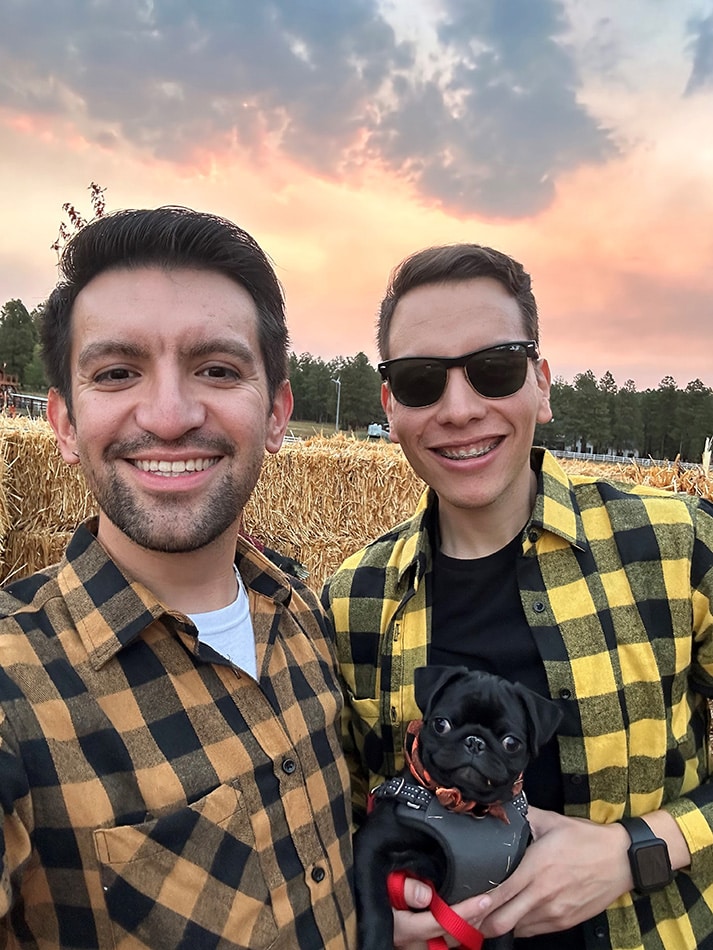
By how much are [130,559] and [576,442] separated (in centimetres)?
9002

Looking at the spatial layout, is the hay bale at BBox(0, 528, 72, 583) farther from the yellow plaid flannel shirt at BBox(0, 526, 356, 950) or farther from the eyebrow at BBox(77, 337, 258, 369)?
the eyebrow at BBox(77, 337, 258, 369)

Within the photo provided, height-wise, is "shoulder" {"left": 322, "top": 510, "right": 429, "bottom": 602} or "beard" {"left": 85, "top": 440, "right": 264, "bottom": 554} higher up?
"beard" {"left": 85, "top": 440, "right": 264, "bottom": 554}

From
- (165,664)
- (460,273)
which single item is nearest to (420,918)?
(165,664)

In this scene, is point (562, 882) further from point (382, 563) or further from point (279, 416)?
point (279, 416)

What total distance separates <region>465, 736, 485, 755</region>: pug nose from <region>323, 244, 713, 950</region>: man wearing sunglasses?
1.00 feet

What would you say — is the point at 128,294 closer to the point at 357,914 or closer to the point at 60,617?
the point at 60,617

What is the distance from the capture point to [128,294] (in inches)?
69.0

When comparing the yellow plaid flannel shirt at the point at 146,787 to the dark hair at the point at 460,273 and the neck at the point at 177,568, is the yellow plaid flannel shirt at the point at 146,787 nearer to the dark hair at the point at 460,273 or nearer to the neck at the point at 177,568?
the neck at the point at 177,568

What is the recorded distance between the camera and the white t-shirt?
6.04 ft

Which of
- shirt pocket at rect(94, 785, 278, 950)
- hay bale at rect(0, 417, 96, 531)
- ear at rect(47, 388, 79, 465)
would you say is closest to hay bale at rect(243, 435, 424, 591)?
hay bale at rect(0, 417, 96, 531)

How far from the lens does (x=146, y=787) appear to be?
4.77 ft

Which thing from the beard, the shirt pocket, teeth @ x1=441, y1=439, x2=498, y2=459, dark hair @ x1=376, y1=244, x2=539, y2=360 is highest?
dark hair @ x1=376, y1=244, x2=539, y2=360

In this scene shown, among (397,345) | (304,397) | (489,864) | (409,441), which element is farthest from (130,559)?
(304,397)

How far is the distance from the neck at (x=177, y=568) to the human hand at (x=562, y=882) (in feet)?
4.11
